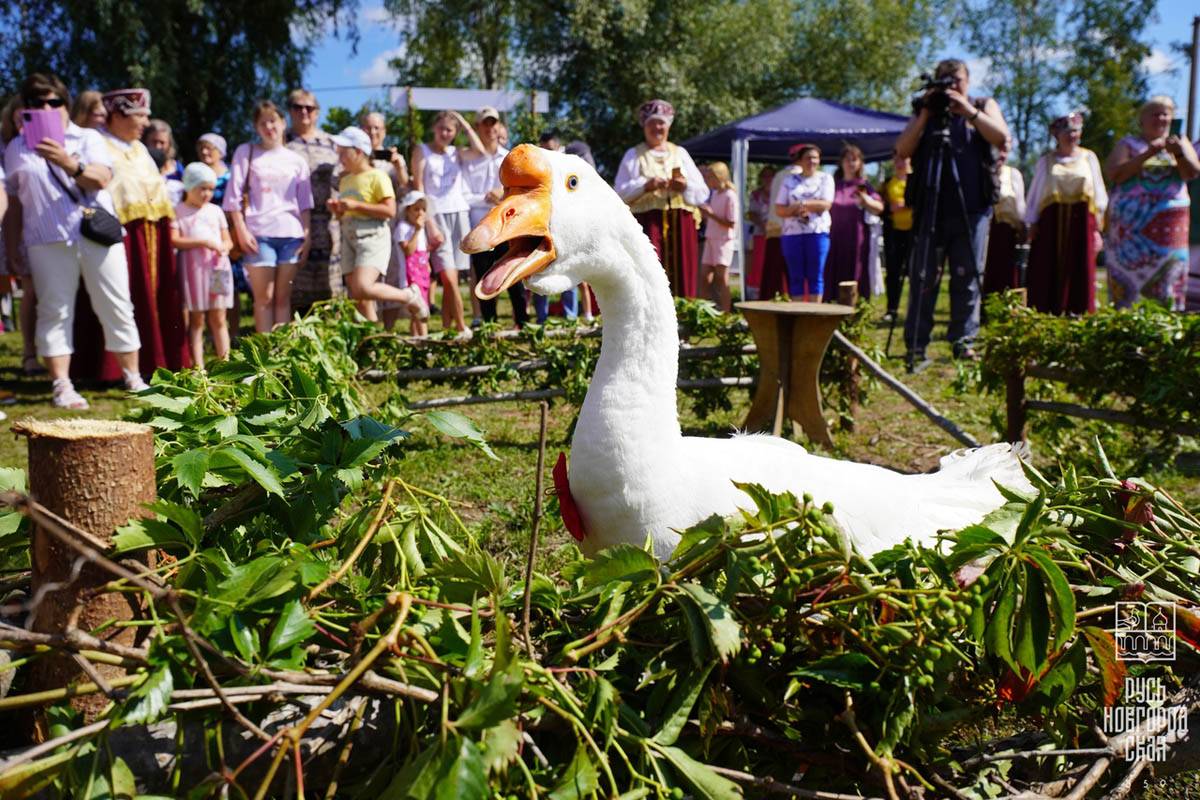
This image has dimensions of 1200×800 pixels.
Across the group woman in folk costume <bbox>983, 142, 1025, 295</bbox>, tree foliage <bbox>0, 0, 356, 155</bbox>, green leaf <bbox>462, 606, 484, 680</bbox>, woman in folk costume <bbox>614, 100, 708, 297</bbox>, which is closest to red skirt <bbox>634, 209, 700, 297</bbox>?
woman in folk costume <bbox>614, 100, 708, 297</bbox>

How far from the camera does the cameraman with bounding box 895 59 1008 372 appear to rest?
7516 mm

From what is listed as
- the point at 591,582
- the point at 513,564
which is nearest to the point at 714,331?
the point at 513,564

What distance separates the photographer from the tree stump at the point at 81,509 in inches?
57.3

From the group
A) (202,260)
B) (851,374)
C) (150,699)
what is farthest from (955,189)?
(150,699)

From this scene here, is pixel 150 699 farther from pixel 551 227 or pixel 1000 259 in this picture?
pixel 1000 259

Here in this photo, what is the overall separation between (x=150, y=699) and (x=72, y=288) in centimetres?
692

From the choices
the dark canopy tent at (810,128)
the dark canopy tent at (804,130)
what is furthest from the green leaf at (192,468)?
the dark canopy tent at (810,128)

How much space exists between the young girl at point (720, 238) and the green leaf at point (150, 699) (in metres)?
9.88

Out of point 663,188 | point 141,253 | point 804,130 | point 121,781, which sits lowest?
point 121,781

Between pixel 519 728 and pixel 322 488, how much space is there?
29.9 inches

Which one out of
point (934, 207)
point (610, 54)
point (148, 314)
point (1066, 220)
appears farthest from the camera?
point (610, 54)

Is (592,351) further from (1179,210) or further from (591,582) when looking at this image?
(1179,210)

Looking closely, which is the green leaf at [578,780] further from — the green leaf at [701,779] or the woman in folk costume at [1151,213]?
the woman in folk costume at [1151,213]

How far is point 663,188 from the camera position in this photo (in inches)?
341
